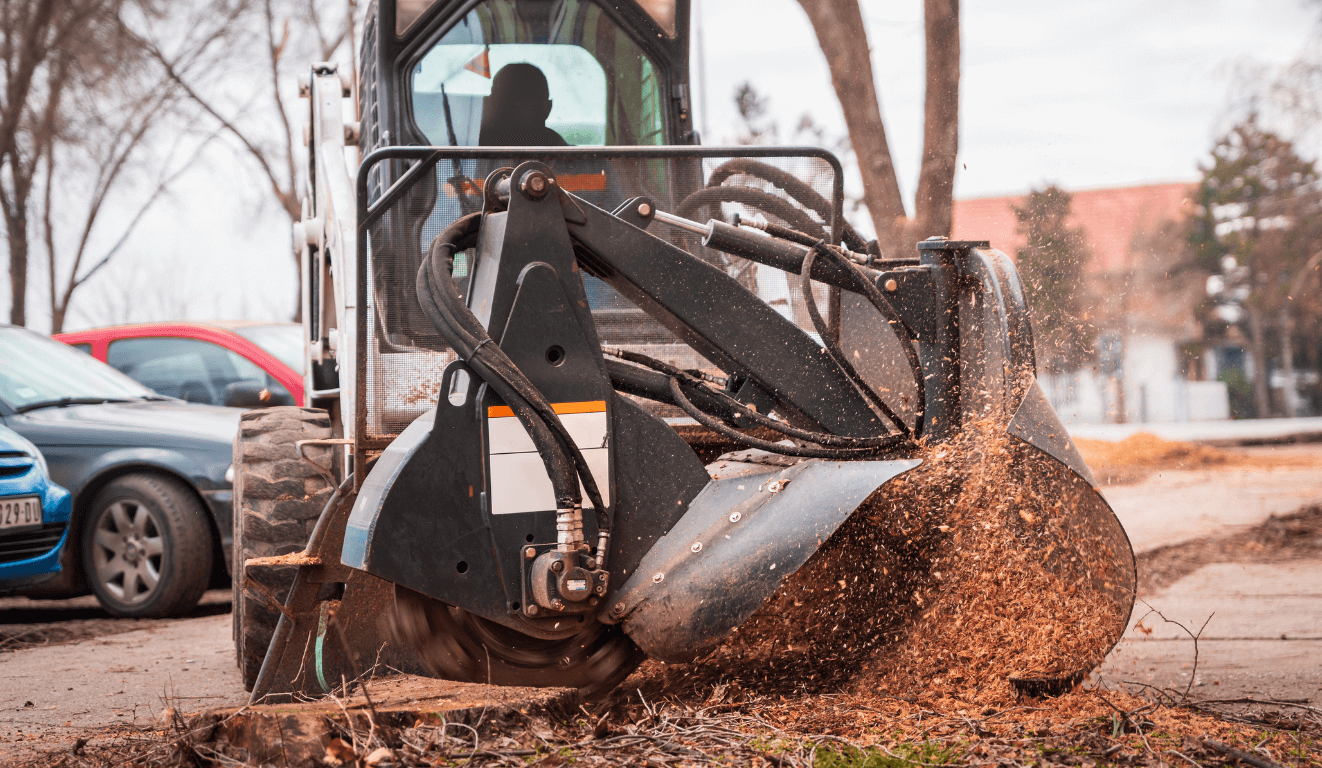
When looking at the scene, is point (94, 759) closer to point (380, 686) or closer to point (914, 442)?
point (380, 686)

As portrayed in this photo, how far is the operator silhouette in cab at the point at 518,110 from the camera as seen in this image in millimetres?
5039

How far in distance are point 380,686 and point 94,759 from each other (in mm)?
839

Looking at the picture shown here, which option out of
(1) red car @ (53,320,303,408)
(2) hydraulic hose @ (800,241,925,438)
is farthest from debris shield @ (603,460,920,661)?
(1) red car @ (53,320,303,408)

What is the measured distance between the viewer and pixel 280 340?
845 cm

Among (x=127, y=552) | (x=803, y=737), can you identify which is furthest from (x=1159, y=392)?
(x=803, y=737)

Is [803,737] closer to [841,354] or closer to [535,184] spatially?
[841,354]

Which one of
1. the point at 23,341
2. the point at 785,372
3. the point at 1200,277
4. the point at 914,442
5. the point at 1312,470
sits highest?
the point at 1200,277

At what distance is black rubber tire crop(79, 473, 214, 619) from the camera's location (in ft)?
22.7

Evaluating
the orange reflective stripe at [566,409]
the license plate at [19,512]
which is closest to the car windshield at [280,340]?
the license plate at [19,512]

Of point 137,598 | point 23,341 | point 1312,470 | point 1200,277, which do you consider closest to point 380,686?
point 137,598

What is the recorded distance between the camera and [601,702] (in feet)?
11.7

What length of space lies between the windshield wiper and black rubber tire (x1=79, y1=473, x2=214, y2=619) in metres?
0.74

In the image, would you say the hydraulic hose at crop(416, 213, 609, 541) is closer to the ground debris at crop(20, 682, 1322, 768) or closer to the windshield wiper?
the ground debris at crop(20, 682, 1322, 768)

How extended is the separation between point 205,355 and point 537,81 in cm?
449
